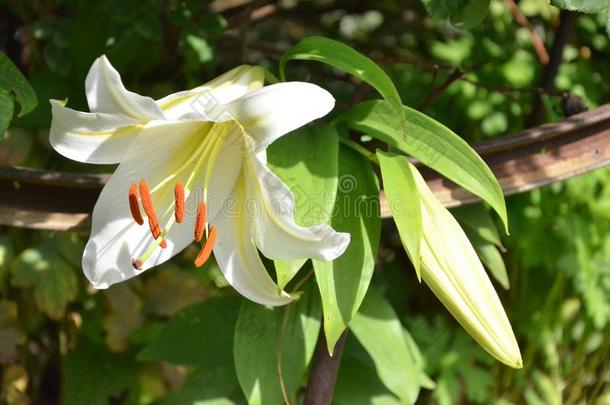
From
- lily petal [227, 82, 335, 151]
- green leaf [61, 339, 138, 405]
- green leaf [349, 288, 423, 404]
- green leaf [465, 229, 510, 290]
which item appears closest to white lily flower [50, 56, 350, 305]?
lily petal [227, 82, 335, 151]

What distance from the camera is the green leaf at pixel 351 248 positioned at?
83cm

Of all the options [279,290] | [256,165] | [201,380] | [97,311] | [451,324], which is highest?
[256,165]

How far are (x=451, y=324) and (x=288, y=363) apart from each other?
0.63 meters

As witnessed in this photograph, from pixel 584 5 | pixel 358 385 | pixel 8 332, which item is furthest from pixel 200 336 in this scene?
pixel 584 5

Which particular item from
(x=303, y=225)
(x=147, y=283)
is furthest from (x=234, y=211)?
(x=147, y=283)

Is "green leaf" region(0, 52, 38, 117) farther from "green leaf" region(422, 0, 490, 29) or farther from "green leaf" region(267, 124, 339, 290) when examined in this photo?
"green leaf" region(422, 0, 490, 29)

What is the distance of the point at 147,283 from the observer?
1.34m

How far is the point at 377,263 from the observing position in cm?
117

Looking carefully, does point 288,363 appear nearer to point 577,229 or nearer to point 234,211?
point 234,211

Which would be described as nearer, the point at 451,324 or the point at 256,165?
the point at 256,165

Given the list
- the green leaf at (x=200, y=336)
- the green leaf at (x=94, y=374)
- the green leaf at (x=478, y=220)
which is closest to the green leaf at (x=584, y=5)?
the green leaf at (x=478, y=220)

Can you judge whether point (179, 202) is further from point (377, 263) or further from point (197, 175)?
point (377, 263)

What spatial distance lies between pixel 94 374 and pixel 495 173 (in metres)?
0.66

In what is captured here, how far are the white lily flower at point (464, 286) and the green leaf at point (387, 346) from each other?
23 cm
